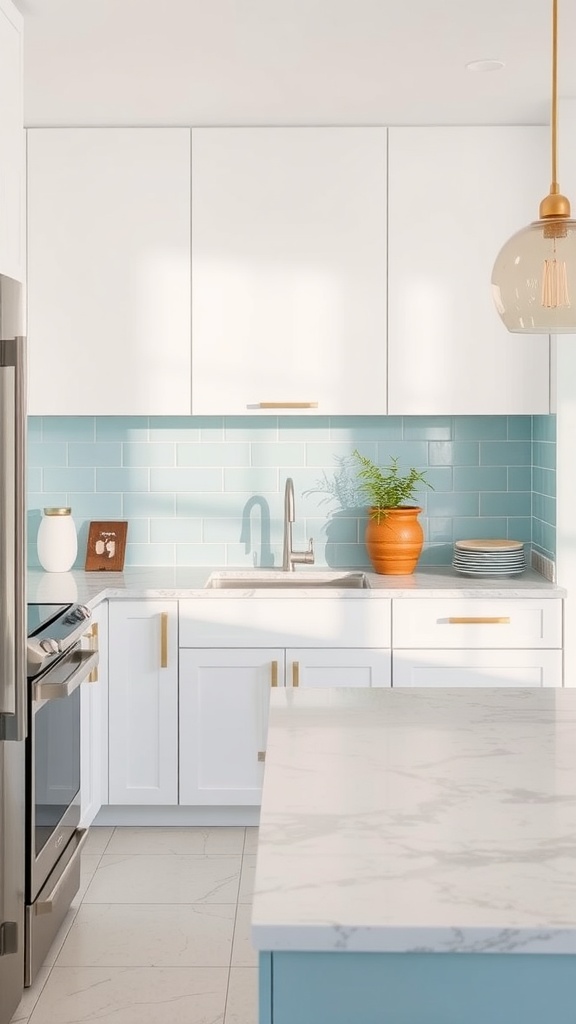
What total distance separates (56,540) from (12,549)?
5.83 feet

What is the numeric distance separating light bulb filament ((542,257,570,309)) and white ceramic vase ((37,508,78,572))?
114 inches

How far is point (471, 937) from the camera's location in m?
1.23

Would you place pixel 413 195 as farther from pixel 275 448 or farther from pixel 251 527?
pixel 251 527

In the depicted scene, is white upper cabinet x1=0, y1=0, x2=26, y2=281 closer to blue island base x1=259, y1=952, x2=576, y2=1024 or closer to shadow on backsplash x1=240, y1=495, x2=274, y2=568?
shadow on backsplash x1=240, y1=495, x2=274, y2=568

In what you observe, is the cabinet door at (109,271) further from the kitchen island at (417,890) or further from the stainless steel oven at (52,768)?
the kitchen island at (417,890)

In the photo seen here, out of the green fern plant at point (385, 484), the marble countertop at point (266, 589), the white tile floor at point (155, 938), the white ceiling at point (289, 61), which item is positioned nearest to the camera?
the white tile floor at point (155, 938)

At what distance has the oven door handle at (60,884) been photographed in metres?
2.87

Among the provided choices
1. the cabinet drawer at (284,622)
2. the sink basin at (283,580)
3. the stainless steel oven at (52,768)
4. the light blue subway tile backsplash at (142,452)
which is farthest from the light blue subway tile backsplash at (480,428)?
the stainless steel oven at (52,768)

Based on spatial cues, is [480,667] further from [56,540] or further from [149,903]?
[56,540]

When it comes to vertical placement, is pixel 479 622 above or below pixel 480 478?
below

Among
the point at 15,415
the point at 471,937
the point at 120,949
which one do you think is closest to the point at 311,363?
the point at 15,415

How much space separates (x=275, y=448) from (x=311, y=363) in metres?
0.53

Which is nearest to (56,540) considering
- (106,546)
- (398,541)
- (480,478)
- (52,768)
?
(106,546)

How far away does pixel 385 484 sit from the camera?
4.48 m
